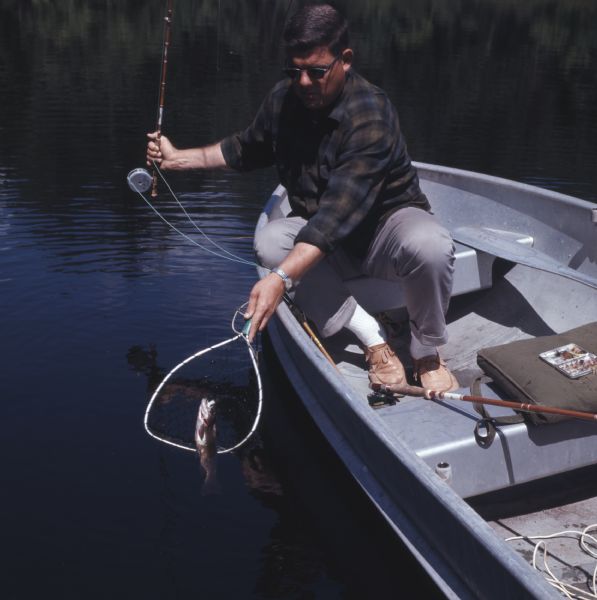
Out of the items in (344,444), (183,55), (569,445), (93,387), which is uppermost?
(569,445)

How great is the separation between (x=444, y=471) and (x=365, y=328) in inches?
61.7

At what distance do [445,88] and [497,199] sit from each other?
17444 mm

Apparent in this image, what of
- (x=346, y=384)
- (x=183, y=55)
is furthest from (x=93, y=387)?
(x=183, y=55)

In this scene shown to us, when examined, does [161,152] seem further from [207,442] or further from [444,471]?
[444,471]

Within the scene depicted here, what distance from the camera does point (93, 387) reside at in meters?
6.38

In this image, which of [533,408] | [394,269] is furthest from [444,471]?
[394,269]

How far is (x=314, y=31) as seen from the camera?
15.4 ft

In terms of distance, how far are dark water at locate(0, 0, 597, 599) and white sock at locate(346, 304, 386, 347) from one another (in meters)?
0.86

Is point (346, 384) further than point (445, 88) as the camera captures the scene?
No

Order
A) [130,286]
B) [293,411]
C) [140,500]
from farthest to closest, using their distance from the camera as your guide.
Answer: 1. [130,286]
2. [293,411]
3. [140,500]

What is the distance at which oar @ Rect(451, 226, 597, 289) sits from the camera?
5.61 m

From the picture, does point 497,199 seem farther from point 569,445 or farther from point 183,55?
point 183,55

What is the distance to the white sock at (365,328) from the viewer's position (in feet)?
17.7

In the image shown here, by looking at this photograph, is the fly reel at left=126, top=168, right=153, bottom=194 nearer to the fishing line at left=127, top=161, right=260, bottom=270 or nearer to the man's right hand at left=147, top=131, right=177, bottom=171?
the fishing line at left=127, top=161, right=260, bottom=270
